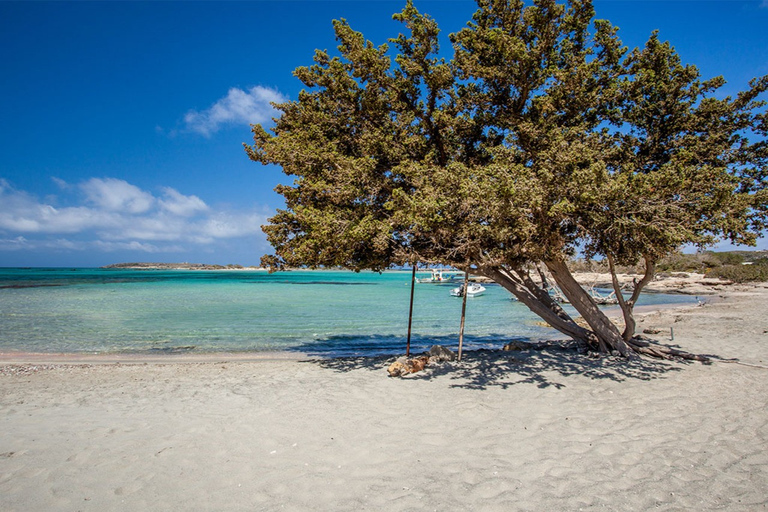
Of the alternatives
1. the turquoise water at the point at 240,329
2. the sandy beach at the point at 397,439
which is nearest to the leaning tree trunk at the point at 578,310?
the sandy beach at the point at 397,439

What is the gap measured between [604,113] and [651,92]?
3.68 feet

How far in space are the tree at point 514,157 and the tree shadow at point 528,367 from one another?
0.99 metres

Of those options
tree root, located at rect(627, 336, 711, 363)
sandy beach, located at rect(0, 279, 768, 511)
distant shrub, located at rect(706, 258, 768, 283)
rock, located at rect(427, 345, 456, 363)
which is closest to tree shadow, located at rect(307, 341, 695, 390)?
sandy beach, located at rect(0, 279, 768, 511)

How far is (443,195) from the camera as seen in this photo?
8.26 m

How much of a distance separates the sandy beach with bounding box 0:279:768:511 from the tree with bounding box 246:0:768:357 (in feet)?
9.30

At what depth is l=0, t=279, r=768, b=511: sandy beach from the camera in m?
4.36

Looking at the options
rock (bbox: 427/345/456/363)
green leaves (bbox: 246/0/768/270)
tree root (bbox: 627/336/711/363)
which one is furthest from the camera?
rock (bbox: 427/345/456/363)

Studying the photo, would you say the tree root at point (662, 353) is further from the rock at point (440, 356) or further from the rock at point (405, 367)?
the rock at point (405, 367)

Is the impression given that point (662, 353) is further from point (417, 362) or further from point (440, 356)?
point (417, 362)

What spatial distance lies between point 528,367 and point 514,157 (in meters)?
5.24

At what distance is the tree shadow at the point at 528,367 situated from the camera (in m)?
9.00

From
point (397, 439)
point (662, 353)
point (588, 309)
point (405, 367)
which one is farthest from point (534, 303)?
point (397, 439)

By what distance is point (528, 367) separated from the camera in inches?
401

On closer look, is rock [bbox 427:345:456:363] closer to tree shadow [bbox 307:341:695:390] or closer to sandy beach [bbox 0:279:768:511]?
tree shadow [bbox 307:341:695:390]
